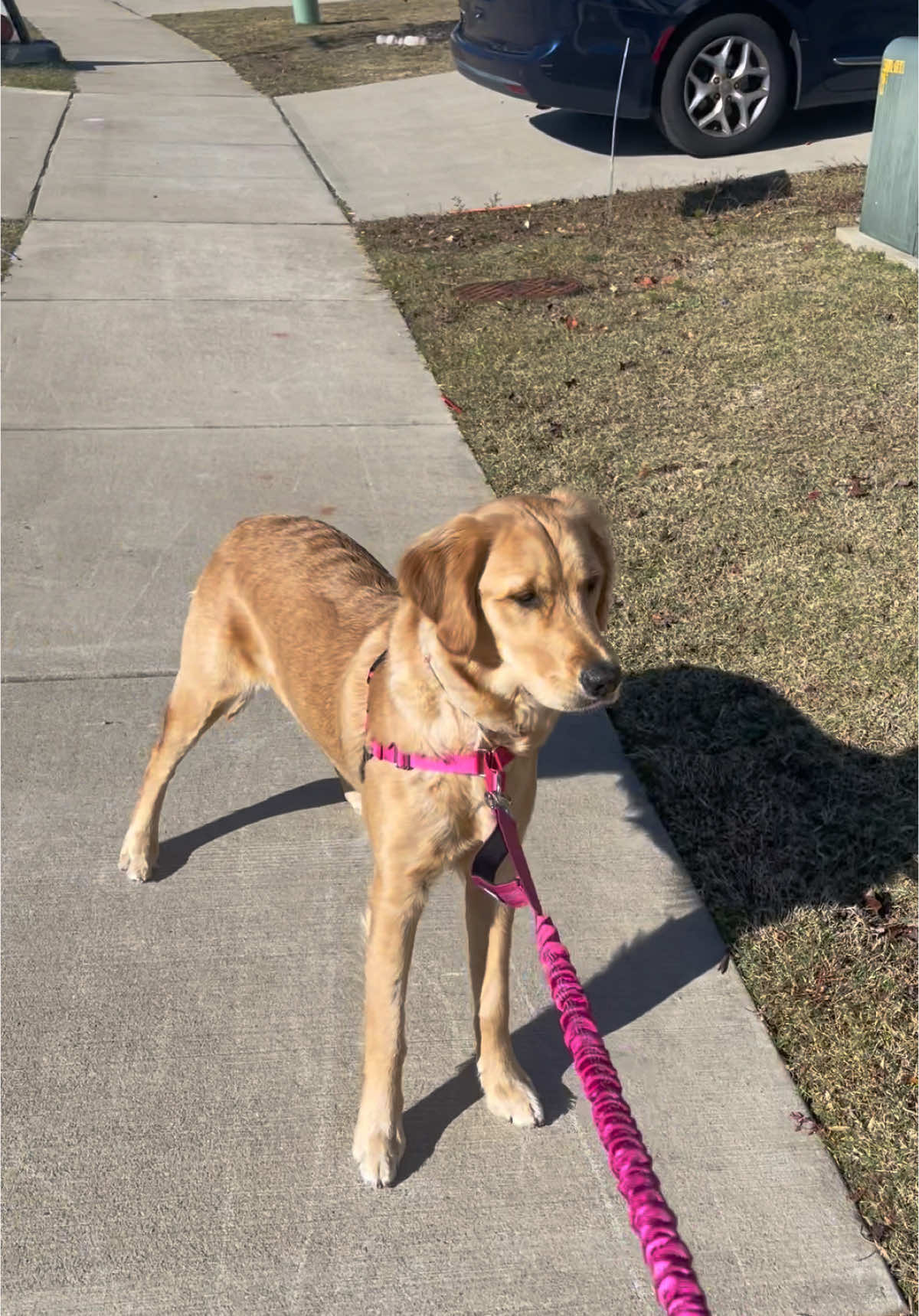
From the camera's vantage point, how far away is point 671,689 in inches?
175

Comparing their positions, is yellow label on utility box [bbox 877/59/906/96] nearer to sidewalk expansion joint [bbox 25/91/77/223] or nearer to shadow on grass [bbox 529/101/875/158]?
shadow on grass [bbox 529/101/875/158]

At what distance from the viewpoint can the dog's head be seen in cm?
246

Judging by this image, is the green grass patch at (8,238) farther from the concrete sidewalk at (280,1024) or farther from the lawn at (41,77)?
the lawn at (41,77)

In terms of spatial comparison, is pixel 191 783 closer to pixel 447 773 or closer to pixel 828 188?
pixel 447 773

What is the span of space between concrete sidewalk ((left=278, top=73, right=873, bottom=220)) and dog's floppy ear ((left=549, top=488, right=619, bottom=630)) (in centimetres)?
788

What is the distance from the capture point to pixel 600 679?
2369 mm

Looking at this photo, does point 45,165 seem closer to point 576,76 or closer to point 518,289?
point 576,76

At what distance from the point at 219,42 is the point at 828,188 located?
13614mm

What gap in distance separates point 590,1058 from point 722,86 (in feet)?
31.6

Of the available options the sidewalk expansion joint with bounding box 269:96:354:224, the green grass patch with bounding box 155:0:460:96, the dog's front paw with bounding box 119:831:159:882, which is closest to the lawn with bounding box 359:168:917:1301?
the sidewalk expansion joint with bounding box 269:96:354:224

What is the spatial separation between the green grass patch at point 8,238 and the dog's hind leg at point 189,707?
Answer: 19.4ft

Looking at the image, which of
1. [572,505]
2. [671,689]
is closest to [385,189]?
[671,689]

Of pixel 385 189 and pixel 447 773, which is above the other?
pixel 447 773

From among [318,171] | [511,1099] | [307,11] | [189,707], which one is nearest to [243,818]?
Answer: [189,707]
